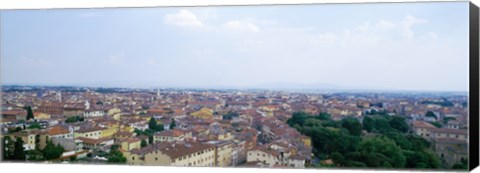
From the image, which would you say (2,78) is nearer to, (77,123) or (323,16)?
(77,123)

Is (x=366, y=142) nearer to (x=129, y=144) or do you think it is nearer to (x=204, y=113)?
(x=204, y=113)

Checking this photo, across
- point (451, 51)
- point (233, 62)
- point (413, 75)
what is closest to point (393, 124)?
point (413, 75)

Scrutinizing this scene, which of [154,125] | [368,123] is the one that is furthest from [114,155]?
[368,123]

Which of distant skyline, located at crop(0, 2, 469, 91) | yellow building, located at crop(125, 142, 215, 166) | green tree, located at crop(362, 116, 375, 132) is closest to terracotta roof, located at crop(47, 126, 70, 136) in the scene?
distant skyline, located at crop(0, 2, 469, 91)

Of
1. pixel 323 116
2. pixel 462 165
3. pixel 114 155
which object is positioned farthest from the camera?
pixel 114 155

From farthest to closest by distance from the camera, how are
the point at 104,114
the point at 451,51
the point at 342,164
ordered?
the point at 104,114, the point at 342,164, the point at 451,51

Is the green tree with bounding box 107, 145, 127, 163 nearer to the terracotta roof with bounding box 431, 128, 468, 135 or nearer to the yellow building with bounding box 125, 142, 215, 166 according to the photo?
the yellow building with bounding box 125, 142, 215, 166

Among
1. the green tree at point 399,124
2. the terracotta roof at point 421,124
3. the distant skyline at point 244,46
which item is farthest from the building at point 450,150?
the distant skyline at point 244,46

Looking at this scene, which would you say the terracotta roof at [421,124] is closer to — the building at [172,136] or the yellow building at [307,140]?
the yellow building at [307,140]
